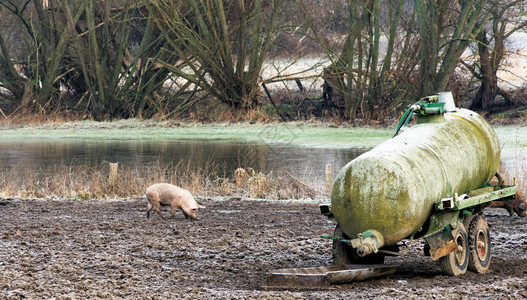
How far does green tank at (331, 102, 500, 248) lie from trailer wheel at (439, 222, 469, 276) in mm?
399

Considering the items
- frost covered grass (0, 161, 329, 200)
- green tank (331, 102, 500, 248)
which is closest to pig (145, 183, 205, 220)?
frost covered grass (0, 161, 329, 200)

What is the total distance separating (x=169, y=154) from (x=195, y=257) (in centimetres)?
1579

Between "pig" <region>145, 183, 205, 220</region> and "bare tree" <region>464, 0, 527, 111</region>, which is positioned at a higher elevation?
"bare tree" <region>464, 0, 527, 111</region>

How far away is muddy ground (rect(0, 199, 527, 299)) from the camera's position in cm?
617

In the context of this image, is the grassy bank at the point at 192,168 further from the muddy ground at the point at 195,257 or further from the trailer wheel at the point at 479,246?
the trailer wheel at the point at 479,246

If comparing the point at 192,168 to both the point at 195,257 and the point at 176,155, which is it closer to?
the point at 176,155

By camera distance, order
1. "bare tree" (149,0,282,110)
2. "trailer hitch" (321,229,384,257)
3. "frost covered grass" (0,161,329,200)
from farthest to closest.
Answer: "bare tree" (149,0,282,110) < "frost covered grass" (0,161,329,200) < "trailer hitch" (321,229,384,257)

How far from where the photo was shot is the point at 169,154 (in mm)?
23609

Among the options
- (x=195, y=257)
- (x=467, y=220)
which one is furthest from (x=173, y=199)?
(x=467, y=220)

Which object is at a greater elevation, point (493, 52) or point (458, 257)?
point (493, 52)

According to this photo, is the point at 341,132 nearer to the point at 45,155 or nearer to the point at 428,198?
the point at 45,155

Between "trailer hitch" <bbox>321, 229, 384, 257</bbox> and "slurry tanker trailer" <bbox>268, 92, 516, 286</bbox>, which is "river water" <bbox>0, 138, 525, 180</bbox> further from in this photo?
"trailer hitch" <bbox>321, 229, 384, 257</bbox>

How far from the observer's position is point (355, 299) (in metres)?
5.81

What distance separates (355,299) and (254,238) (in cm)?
346
